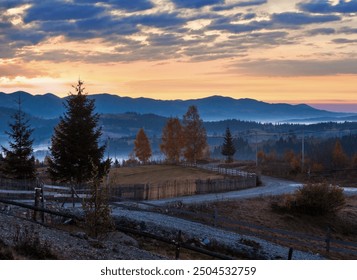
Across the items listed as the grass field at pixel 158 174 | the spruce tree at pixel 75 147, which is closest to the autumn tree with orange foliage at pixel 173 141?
the grass field at pixel 158 174

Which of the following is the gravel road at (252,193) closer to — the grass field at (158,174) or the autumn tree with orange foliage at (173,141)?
the grass field at (158,174)

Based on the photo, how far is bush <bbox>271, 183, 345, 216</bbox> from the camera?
41.2m

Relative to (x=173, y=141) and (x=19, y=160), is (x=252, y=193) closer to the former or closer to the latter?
(x=19, y=160)

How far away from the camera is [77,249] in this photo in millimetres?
18000

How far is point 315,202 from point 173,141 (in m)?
58.7

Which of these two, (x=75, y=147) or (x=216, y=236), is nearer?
(x=216, y=236)

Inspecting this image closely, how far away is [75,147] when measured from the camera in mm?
40625

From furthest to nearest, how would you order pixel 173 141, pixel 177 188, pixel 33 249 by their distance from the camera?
pixel 173 141 → pixel 177 188 → pixel 33 249

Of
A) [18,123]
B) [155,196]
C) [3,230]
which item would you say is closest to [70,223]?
[3,230]

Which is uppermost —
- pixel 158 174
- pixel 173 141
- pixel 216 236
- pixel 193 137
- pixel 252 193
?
pixel 193 137

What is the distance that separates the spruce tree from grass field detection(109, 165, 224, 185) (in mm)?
26098

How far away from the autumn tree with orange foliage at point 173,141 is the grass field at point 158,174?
837cm

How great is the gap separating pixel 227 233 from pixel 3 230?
Result: 52.0 feet

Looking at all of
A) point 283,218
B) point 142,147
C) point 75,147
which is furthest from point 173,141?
point 283,218
